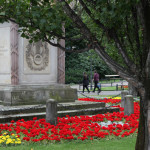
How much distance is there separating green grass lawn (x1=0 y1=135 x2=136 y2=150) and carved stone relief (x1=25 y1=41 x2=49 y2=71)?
593cm

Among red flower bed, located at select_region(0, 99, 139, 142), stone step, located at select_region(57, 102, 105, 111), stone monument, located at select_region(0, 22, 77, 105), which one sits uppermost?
stone monument, located at select_region(0, 22, 77, 105)

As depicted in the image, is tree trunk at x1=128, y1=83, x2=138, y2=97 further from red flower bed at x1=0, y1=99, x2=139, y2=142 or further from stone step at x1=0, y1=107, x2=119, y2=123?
red flower bed at x1=0, y1=99, x2=139, y2=142

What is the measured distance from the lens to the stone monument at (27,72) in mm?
12125

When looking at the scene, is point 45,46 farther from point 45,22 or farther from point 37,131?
point 45,22

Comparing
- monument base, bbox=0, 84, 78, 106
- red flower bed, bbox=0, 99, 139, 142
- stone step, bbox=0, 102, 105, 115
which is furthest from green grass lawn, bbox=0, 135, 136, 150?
monument base, bbox=0, 84, 78, 106

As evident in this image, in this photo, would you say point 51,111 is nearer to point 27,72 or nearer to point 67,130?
point 67,130

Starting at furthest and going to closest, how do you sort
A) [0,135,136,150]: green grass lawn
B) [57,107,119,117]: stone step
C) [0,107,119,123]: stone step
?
[57,107,119,117]: stone step
[0,107,119,123]: stone step
[0,135,136,150]: green grass lawn

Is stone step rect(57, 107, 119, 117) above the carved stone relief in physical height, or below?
below

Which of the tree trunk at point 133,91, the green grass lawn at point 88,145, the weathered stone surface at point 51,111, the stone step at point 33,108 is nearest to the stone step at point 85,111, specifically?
the stone step at point 33,108

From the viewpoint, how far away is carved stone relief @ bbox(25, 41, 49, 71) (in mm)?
12731

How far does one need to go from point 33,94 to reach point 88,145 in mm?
5469

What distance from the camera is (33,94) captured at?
12164 mm

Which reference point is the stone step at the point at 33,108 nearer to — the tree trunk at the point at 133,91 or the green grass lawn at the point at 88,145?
the green grass lawn at the point at 88,145

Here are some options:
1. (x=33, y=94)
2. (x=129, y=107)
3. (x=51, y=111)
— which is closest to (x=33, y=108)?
(x=33, y=94)
